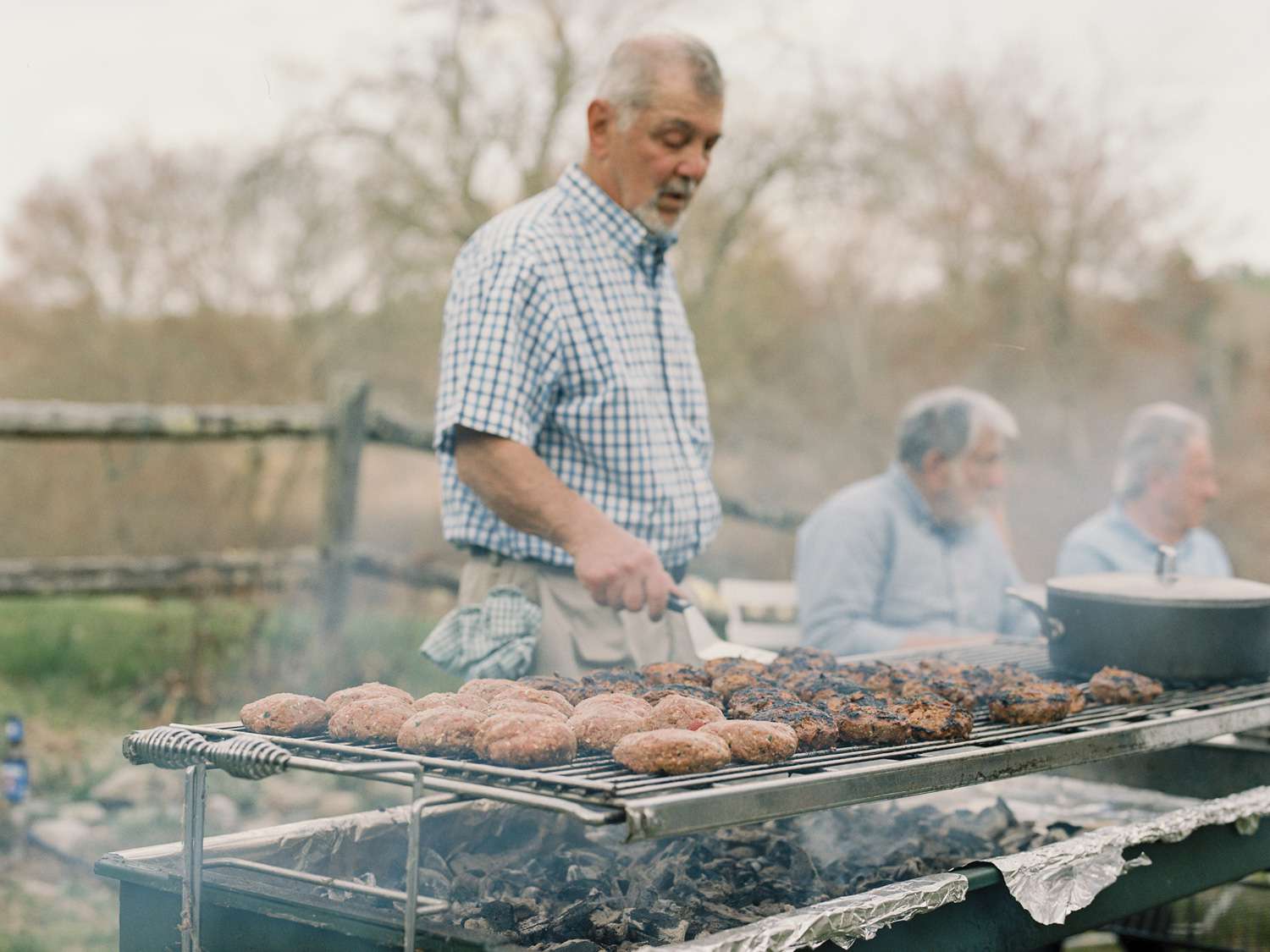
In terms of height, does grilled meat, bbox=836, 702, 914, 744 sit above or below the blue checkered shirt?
below

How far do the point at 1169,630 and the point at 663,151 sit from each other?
1.66 m

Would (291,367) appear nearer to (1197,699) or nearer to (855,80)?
(855,80)

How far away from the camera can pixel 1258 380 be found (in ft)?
37.1

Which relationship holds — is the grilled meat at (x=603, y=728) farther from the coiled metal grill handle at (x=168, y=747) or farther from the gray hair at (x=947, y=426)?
the gray hair at (x=947, y=426)

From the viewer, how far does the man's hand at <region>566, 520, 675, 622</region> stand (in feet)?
8.93

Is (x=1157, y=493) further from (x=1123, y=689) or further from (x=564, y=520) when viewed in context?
(x=564, y=520)

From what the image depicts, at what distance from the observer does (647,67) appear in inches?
126

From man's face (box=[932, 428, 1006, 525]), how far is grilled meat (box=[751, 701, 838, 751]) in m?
2.94

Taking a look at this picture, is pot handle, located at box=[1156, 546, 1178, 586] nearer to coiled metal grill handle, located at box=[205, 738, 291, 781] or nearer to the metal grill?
the metal grill

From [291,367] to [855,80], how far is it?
557 cm

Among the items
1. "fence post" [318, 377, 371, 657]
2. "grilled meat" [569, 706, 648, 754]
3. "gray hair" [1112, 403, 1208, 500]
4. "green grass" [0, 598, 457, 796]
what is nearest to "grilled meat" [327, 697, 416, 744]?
"grilled meat" [569, 706, 648, 754]

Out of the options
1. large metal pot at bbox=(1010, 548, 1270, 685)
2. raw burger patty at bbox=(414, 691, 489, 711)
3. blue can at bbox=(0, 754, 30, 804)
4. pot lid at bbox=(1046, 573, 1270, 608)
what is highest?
pot lid at bbox=(1046, 573, 1270, 608)

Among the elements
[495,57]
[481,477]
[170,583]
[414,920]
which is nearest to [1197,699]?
[481,477]

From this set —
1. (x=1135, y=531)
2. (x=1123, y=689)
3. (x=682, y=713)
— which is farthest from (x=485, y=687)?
(x=1135, y=531)
